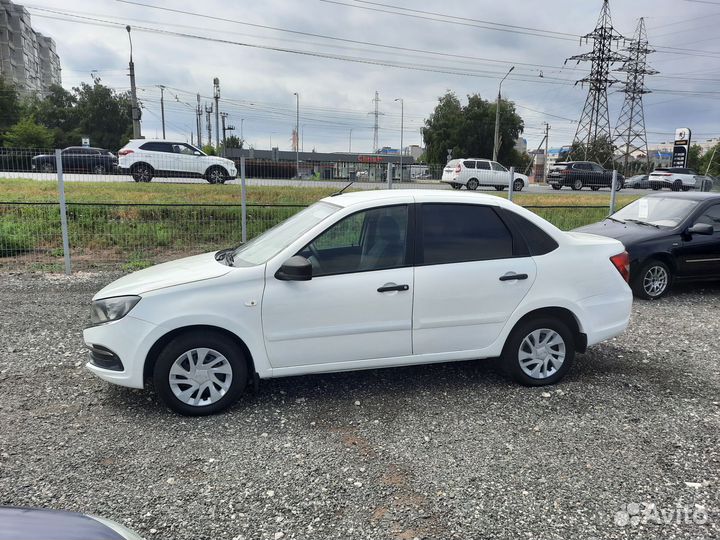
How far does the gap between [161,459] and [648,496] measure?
3030mm

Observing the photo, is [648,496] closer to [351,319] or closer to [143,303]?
[351,319]

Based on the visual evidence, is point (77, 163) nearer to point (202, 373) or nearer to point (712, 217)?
point (202, 373)

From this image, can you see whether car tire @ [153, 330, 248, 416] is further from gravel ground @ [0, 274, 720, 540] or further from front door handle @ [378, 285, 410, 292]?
front door handle @ [378, 285, 410, 292]

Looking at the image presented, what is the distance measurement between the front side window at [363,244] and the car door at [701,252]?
226 inches

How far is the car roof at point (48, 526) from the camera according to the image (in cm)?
162

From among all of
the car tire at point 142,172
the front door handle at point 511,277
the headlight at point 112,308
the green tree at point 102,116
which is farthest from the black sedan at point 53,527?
the green tree at point 102,116

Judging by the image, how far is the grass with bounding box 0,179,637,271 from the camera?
382 inches

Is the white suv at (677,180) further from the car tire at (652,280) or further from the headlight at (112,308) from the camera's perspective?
the headlight at (112,308)

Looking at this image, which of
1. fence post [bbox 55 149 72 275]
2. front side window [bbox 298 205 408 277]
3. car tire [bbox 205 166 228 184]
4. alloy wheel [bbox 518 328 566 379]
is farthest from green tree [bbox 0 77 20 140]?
alloy wheel [bbox 518 328 566 379]

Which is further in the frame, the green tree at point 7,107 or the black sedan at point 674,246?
the green tree at point 7,107

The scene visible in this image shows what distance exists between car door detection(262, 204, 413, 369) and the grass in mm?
6078

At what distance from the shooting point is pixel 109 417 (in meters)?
4.01

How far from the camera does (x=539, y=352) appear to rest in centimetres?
454

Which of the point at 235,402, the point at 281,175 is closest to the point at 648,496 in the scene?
the point at 235,402
